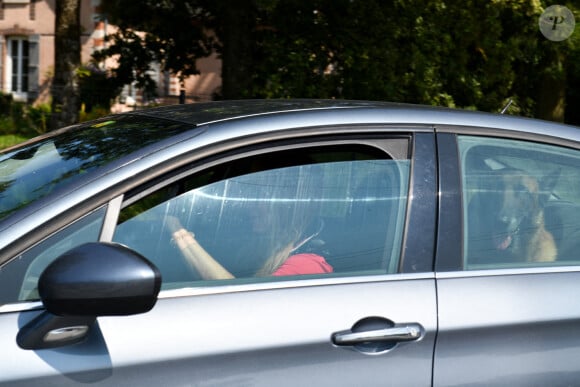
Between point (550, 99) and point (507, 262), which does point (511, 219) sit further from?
point (550, 99)

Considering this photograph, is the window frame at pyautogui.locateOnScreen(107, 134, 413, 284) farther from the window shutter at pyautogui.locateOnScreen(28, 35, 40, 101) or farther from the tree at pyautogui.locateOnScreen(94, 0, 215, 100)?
the window shutter at pyautogui.locateOnScreen(28, 35, 40, 101)

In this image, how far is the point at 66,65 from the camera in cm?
1349

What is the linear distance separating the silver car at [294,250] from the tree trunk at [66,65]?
10329 mm

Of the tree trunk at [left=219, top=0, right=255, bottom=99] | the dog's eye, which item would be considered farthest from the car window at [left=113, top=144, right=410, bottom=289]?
the tree trunk at [left=219, top=0, right=255, bottom=99]

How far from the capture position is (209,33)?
1633 centimetres

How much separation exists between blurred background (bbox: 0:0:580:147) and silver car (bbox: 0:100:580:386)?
10.2 meters

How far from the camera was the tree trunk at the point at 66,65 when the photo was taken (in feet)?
43.8

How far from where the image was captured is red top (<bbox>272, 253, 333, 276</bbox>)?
284 centimetres

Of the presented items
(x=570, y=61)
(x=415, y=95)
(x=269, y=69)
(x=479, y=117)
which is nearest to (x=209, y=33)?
(x=269, y=69)

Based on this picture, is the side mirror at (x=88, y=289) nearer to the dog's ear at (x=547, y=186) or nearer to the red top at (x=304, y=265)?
the red top at (x=304, y=265)

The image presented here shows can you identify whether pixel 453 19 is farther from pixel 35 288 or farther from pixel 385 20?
pixel 35 288

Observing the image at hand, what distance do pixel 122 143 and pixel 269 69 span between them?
466 inches

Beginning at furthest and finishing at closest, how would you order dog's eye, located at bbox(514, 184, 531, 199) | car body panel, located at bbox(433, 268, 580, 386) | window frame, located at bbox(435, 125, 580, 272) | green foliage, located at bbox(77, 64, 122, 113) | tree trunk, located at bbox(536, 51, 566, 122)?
tree trunk, located at bbox(536, 51, 566, 122) → green foliage, located at bbox(77, 64, 122, 113) → dog's eye, located at bbox(514, 184, 531, 199) → window frame, located at bbox(435, 125, 580, 272) → car body panel, located at bbox(433, 268, 580, 386)

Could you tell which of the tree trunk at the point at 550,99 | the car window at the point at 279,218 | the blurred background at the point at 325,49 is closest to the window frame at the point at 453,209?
the car window at the point at 279,218
